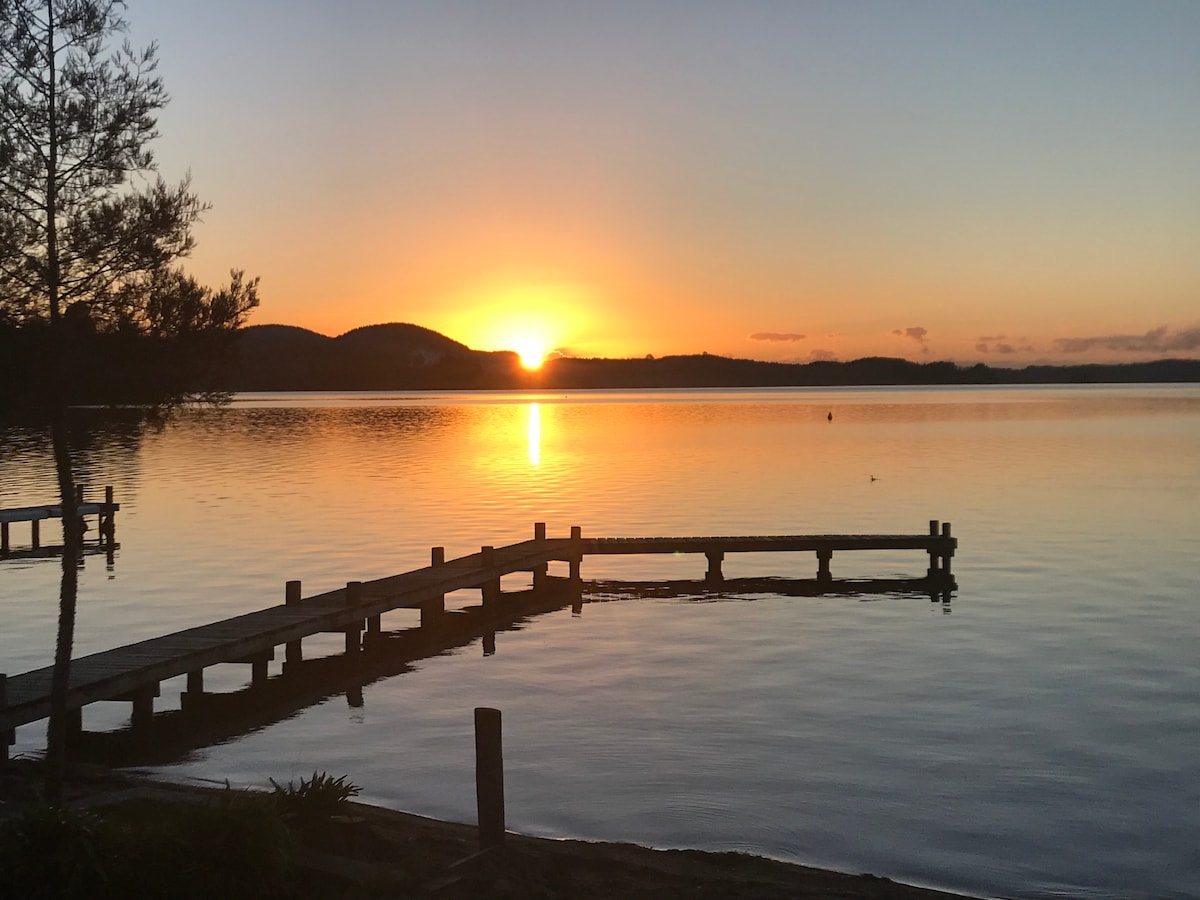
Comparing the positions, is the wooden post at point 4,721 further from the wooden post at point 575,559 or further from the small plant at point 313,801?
the wooden post at point 575,559

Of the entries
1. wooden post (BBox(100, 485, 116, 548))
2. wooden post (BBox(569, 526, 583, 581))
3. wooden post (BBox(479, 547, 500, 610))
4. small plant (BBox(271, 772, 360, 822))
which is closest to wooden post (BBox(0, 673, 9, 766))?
small plant (BBox(271, 772, 360, 822))

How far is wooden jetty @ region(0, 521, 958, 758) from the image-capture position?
15477mm

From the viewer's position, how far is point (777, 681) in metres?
20.6

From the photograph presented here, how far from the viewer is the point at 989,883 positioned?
1156 centimetres

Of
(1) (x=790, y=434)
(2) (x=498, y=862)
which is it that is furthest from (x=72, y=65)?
(1) (x=790, y=434)

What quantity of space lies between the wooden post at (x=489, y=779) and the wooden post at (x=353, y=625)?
38.2 feet

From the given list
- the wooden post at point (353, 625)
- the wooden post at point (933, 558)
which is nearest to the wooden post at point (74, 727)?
the wooden post at point (353, 625)

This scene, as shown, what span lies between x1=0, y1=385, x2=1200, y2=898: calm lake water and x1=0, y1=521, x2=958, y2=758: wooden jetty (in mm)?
1244

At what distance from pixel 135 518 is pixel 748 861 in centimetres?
4144

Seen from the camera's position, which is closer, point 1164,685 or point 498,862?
point 498,862

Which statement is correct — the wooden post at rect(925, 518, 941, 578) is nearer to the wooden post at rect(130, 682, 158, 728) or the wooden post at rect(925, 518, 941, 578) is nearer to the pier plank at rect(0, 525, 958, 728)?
the pier plank at rect(0, 525, 958, 728)

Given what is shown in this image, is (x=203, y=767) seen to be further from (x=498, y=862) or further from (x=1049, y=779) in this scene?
(x=1049, y=779)

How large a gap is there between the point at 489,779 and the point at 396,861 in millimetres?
1094

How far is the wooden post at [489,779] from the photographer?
10258 millimetres
